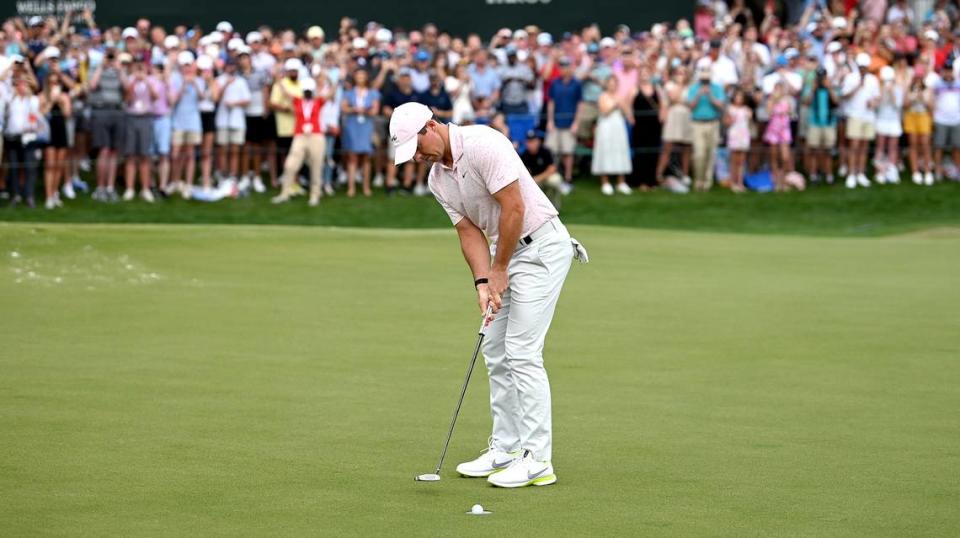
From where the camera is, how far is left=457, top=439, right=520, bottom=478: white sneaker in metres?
7.56

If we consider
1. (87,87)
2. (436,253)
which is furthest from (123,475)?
(87,87)

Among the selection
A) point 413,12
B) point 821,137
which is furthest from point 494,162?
point 413,12

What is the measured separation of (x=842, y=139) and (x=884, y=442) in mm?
18322

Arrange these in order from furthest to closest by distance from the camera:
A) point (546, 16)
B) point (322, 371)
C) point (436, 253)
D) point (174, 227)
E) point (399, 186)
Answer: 1. point (546, 16)
2. point (399, 186)
3. point (174, 227)
4. point (436, 253)
5. point (322, 371)

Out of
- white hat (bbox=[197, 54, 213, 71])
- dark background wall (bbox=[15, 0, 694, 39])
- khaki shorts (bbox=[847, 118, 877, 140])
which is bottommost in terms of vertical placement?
khaki shorts (bbox=[847, 118, 877, 140])

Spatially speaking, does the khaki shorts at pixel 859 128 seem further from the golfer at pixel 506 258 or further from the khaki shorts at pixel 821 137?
the golfer at pixel 506 258

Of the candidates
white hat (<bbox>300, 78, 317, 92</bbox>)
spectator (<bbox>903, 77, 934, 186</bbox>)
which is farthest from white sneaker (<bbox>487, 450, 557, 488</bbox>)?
spectator (<bbox>903, 77, 934, 186</bbox>)

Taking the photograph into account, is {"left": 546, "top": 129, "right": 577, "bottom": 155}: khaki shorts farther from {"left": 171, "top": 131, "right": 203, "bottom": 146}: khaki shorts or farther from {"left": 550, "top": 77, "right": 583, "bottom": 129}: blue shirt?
{"left": 171, "top": 131, "right": 203, "bottom": 146}: khaki shorts

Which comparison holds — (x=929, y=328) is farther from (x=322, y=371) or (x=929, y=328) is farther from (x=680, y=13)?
(x=680, y=13)

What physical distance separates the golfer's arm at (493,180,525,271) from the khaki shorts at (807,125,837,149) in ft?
59.9

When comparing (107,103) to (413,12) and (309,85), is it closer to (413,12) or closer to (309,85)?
(309,85)

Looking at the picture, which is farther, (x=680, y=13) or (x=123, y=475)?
(x=680, y=13)

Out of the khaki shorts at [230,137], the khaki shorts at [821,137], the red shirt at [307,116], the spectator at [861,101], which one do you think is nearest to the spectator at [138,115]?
the khaki shorts at [230,137]

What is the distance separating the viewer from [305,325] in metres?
12.1
